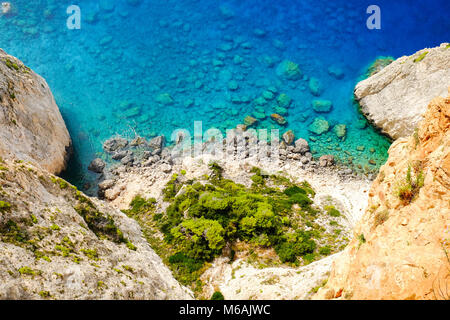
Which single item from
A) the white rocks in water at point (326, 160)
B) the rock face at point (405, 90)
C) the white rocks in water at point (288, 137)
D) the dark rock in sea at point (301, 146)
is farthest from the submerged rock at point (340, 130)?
the white rocks in water at point (288, 137)

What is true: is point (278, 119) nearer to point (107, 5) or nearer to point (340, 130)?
point (340, 130)

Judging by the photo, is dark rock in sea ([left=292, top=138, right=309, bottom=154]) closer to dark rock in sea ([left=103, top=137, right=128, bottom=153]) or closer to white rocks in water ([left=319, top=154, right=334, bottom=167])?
white rocks in water ([left=319, top=154, right=334, bottom=167])

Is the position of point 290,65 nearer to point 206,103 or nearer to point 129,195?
point 206,103

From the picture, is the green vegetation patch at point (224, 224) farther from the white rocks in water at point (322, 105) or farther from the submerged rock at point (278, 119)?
the white rocks in water at point (322, 105)

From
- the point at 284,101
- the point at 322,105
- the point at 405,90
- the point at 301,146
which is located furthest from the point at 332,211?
the point at 405,90

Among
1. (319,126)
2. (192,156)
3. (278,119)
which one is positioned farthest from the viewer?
(278,119)
